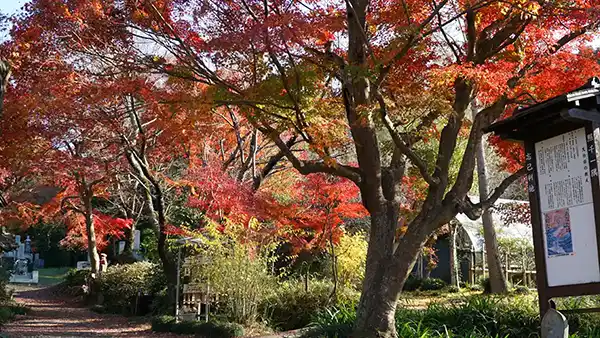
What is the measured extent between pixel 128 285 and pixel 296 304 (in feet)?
23.8

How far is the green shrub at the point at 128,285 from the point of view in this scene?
16625 millimetres

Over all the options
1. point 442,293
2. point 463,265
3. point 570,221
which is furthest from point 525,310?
point 463,265

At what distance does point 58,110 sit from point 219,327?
5.64 m

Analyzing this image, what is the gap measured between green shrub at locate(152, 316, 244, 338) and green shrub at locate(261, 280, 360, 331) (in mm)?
1271

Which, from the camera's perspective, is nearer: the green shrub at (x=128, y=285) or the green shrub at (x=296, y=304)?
the green shrub at (x=296, y=304)

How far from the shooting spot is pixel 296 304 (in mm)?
12570

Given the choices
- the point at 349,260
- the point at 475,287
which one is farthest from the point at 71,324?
the point at 475,287

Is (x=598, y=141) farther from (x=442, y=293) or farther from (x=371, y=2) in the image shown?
(x=442, y=293)

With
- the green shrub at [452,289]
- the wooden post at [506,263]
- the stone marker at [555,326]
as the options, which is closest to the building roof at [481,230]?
the wooden post at [506,263]

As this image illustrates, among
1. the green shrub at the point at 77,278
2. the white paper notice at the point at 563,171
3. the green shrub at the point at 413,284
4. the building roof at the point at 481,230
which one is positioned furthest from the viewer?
the green shrub at the point at 77,278

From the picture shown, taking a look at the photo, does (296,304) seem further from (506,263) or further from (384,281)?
(506,263)

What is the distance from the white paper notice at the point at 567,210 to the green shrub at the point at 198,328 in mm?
6140

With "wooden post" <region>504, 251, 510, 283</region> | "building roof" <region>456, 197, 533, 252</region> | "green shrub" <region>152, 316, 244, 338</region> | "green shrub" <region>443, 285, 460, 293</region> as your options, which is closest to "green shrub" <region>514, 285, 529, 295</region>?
"green shrub" <region>443, 285, 460, 293</region>

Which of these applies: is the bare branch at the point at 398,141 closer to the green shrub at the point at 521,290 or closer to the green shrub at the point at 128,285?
the green shrub at the point at 521,290
